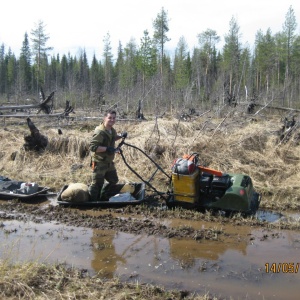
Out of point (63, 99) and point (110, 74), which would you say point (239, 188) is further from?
point (110, 74)

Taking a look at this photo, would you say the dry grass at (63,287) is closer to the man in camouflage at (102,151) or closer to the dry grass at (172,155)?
the man in camouflage at (102,151)

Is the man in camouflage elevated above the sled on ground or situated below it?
above

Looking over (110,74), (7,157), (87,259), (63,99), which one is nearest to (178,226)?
(87,259)

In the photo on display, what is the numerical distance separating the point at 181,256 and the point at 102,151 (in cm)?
287

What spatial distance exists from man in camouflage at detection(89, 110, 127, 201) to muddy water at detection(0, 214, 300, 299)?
4.54 feet

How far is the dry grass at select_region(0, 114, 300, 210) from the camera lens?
384 inches

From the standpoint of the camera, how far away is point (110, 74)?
2331 inches

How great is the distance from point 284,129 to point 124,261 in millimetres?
8785

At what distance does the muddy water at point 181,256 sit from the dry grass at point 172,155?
9.90ft

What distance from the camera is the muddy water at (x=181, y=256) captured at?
4551mm

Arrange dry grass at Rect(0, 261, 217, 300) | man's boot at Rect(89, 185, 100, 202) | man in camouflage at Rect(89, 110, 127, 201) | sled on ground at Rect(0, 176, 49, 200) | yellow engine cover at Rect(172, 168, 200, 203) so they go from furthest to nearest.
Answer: sled on ground at Rect(0, 176, 49, 200)
man's boot at Rect(89, 185, 100, 202)
man in camouflage at Rect(89, 110, 127, 201)
yellow engine cover at Rect(172, 168, 200, 203)
dry grass at Rect(0, 261, 217, 300)

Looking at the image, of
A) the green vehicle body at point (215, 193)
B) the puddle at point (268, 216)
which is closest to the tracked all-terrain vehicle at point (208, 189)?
the green vehicle body at point (215, 193)

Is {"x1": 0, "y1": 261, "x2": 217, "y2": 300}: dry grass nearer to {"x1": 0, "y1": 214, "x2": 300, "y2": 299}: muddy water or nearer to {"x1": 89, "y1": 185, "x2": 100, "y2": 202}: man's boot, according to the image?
{"x1": 0, "y1": 214, "x2": 300, "y2": 299}: muddy water
